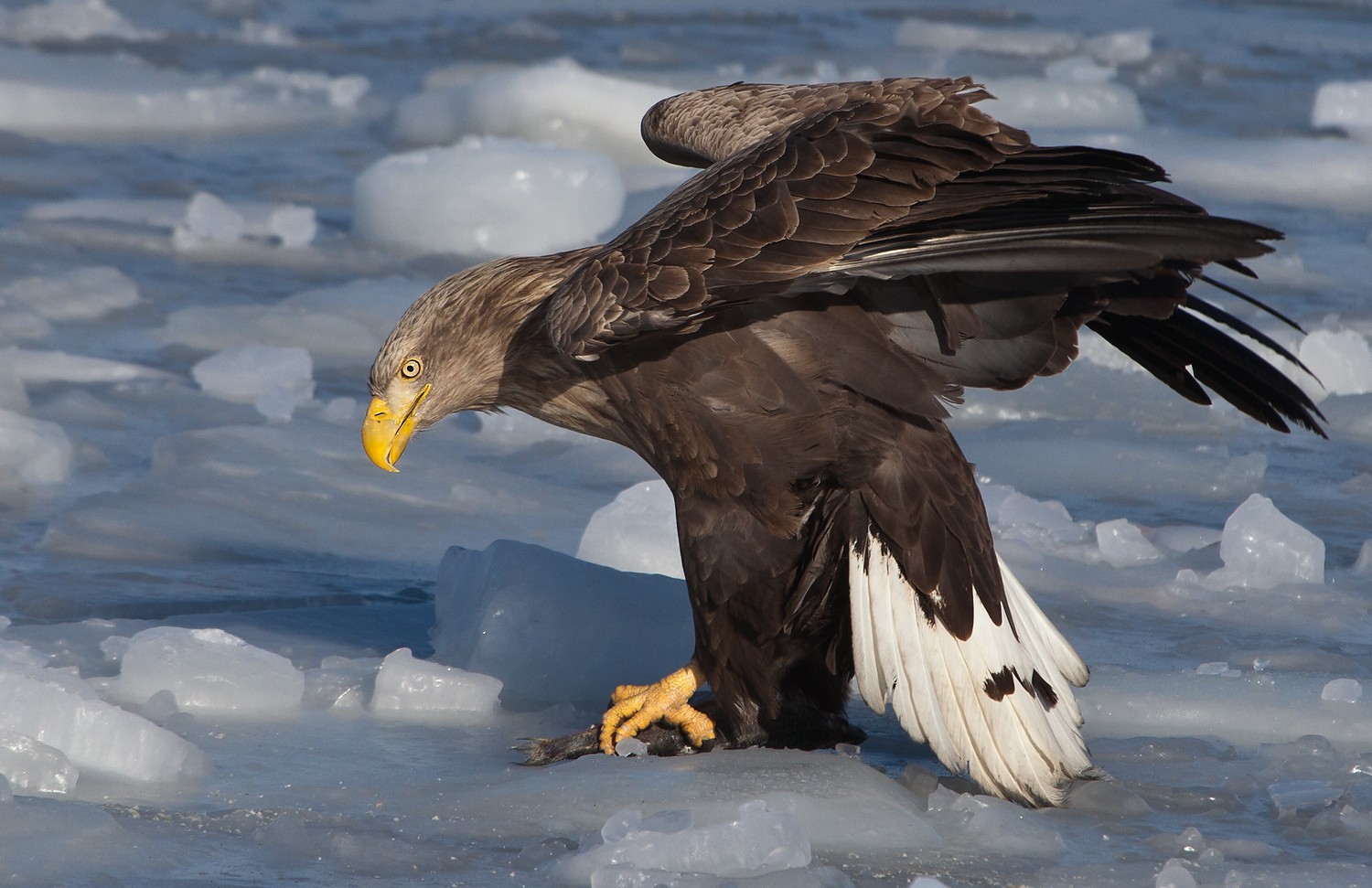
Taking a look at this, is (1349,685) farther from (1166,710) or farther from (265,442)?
(265,442)

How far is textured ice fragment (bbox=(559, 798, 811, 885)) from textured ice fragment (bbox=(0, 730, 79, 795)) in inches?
34.2

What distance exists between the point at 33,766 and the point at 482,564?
3.44 ft

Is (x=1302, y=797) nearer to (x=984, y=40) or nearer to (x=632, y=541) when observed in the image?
(x=632, y=541)

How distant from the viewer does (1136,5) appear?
14398 mm

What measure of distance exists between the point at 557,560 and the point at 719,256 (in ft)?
3.28

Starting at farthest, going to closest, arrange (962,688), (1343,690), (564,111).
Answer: (564,111), (1343,690), (962,688)

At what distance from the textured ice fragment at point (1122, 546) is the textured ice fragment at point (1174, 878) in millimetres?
1612

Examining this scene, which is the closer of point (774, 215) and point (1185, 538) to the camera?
point (774, 215)

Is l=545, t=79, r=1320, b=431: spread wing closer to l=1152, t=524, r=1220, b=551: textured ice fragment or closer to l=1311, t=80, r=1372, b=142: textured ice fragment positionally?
l=1152, t=524, r=1220, b=551: textured ice fragment

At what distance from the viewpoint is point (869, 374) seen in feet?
10.3

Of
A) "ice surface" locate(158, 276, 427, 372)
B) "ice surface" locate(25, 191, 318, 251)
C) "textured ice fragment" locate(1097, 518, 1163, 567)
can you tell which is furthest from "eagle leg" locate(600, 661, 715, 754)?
"ice surface" locate(25, 191, 318, 251)

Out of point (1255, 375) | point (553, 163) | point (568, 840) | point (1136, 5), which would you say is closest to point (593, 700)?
point (568, 840)

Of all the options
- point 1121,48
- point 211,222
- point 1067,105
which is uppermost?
point 1121,48

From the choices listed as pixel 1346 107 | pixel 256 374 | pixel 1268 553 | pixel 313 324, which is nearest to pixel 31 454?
pixel 256 374
